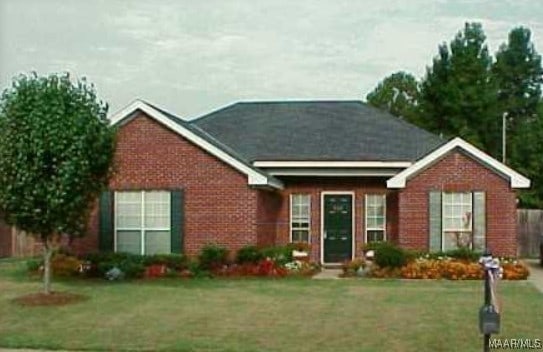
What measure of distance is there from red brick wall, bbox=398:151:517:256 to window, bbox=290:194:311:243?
3992 millimetres

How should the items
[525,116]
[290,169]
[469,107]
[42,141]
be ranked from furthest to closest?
[525,116]
[469,107]
[290,169]
[42,141]

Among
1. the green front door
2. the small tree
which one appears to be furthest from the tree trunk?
the green front door

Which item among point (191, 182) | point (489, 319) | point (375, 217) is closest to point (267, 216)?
point (191, 182)

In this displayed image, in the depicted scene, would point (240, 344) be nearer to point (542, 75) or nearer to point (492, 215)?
point (492, 215)

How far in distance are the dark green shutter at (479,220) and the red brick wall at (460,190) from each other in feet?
0.38

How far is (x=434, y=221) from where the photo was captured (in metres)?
28.4

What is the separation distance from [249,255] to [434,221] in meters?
5.51

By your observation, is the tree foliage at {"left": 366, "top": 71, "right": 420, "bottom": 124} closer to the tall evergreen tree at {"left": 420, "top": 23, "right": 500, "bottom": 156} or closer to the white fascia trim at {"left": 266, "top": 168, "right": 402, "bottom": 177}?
the tall evergreen tree at {"left": 420, "top": 23, "right": 500, "bottom": 156}

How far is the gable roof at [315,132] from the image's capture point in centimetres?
3077

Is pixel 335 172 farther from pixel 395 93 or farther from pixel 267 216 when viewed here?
pixel 395 93

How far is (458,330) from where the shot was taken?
50.8 ft

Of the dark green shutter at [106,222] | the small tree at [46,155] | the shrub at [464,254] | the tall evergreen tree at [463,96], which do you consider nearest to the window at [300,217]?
the shrub at [464,254]

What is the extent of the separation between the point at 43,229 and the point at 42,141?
1894mm

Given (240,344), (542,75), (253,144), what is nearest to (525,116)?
(542,75)
